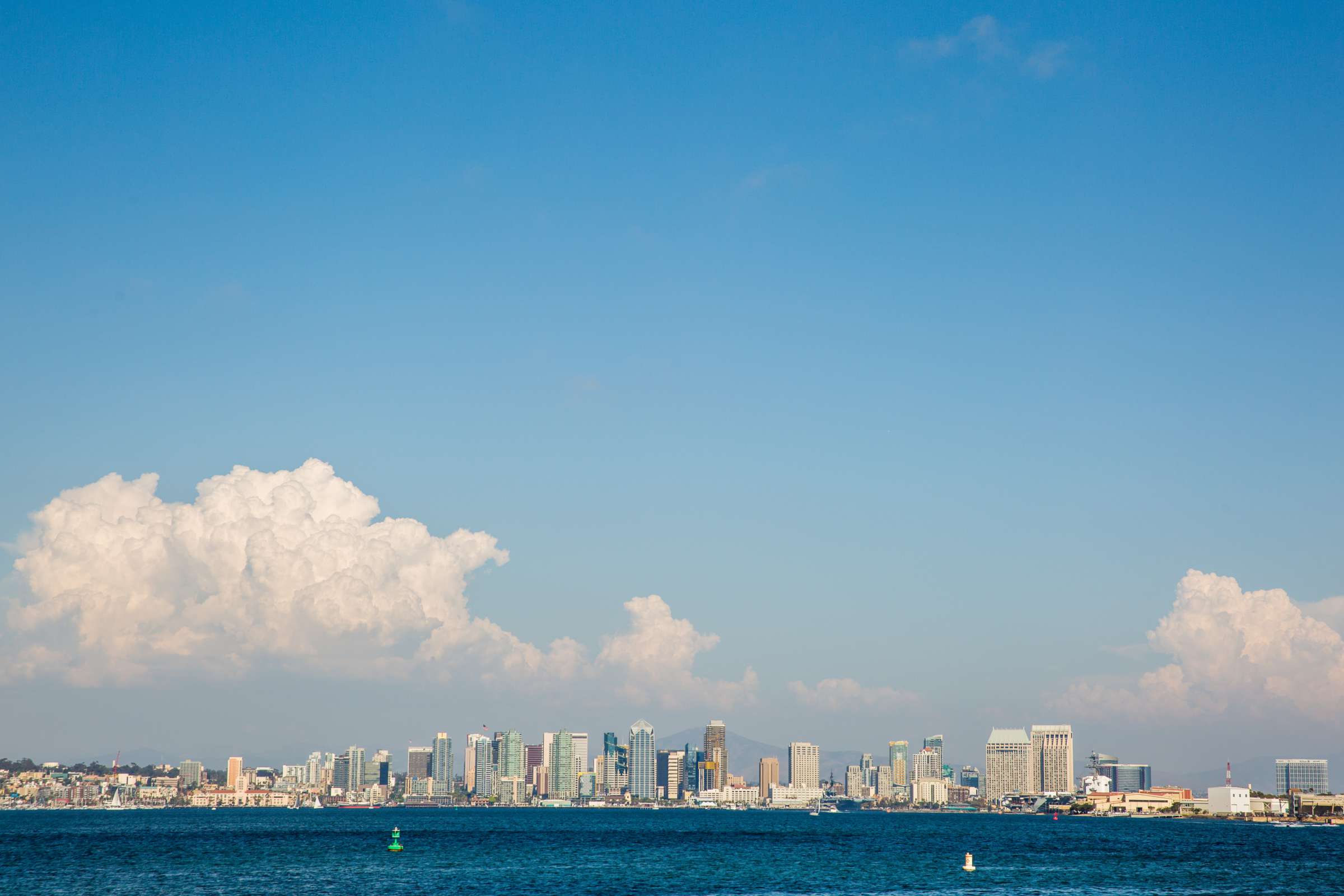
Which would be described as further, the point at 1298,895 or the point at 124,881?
the point at 124,881

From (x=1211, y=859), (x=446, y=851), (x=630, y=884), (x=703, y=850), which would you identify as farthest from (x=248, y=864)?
(x=1211, y=859)

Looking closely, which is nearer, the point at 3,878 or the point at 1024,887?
the point at 1024,887

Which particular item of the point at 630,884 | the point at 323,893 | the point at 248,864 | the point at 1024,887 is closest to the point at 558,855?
the point at 248,864

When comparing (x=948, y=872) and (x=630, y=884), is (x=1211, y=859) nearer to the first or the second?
(x=948, y=872)

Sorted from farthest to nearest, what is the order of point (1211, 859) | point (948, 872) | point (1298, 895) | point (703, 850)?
1. point (703, 850)
2. point (1211, 859)
3. point (948, 872)
4. point (1298, 895)

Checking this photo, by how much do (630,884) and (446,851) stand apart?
64287 mm

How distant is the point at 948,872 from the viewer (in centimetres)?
12750

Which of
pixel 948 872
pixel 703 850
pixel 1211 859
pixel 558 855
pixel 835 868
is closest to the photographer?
pixel 948 872

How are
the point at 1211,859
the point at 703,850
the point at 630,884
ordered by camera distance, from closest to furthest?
1. the point at 630,884
2. the point at 1211,859
3. the point at 703,850

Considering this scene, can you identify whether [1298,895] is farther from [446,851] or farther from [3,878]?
[3,878]

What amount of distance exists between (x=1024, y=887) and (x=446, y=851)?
89873mm

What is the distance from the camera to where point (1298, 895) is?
10331 cm

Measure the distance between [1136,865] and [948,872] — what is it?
25.8m

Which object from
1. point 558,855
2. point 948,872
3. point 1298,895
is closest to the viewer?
point 1298,895
